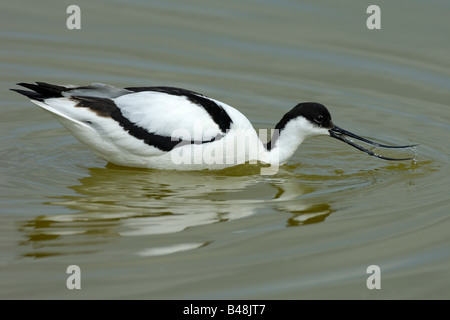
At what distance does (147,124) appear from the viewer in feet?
27.3

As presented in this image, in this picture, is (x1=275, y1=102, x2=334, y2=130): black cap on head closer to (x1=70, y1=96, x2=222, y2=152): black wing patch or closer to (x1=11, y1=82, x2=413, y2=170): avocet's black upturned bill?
(x1=11, y1=82, x2=413, y2=170): avocet's black upturned bill

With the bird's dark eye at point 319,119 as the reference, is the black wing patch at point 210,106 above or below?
above

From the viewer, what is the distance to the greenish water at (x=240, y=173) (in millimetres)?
6391

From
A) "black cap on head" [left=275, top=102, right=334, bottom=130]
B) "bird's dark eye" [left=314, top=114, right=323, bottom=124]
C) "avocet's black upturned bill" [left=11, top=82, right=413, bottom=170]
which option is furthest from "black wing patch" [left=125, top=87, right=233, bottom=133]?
"bird's dark eye" [left=314, top=114, right=323, bottom=124]

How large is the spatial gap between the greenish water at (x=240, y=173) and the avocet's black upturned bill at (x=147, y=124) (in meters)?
0.25

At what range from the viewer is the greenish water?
252 inches

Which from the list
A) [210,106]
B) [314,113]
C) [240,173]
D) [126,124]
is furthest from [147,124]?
[314,113]

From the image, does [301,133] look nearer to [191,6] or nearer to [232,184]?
[232,184]

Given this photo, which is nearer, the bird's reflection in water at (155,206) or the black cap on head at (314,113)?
the bird's reflection in water at (155,206)

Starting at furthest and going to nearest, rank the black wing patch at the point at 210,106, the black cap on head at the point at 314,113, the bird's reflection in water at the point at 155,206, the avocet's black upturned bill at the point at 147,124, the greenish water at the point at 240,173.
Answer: the black cap on head at the point at 314,113
the black wing patch at the point at 210,106
the avocet's black upturned bill at the point at 147,124
the bird's reflection in water at the point at 155,206
the greenish water at the point at 240,173

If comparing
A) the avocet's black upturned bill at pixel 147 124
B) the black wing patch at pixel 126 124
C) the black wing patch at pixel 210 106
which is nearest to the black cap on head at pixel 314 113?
the avocet's black upturned bill at pixel 147 124

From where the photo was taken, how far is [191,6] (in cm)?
1280

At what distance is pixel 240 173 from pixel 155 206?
1.47 metres

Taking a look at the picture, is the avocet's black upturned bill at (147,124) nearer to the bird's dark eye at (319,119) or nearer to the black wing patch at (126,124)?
the black wing patch at (126,124)
